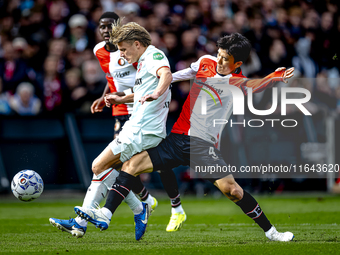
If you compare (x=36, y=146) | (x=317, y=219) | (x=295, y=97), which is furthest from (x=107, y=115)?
(x=317, y=219)

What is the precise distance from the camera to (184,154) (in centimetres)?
501

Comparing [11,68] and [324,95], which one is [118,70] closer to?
[11,68]

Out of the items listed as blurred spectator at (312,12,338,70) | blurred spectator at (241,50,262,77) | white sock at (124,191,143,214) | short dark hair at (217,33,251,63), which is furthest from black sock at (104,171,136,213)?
blurred spectator at (312,12,338,70)

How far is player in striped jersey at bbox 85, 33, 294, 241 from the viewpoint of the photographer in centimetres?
492

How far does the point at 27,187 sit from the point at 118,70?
197cm

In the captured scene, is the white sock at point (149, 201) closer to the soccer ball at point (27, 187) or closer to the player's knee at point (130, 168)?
the soccer ball at point (27, 187)

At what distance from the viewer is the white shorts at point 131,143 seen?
4.90m

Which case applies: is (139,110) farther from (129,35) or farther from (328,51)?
(328,51)

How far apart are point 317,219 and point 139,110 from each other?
11.7ft

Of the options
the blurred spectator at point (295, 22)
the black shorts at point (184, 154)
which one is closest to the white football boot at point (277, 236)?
the black shorts at point (184, 154)

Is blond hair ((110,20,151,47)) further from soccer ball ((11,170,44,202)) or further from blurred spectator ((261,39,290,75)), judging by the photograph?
blurred spectator ((261,39,290,75))

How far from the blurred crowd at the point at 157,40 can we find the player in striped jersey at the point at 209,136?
5.03 metres

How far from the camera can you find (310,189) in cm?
1095

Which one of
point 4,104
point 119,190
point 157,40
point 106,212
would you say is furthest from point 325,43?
point 106,212
